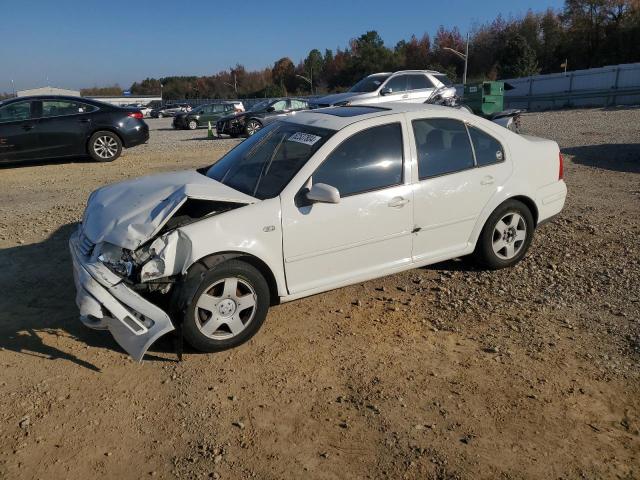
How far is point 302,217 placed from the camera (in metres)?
3.92

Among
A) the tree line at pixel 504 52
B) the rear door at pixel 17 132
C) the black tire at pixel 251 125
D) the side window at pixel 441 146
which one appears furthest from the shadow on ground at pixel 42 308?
the tree line at pixel 504 52

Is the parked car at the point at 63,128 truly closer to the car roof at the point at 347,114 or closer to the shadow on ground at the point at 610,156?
the car roof at the point at 347,114

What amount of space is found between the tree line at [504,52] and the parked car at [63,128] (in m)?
44.3

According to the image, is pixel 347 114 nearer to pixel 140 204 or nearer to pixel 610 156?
pixel 140 204

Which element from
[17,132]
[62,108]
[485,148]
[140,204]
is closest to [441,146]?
[485,148]

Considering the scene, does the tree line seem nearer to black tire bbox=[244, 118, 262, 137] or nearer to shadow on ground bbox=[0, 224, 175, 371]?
black tire bbox=[244, 118, 262, 137]

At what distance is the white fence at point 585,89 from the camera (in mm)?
29114

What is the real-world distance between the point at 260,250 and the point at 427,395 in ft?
4.94

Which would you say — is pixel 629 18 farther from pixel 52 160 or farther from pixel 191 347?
pixel 191 347

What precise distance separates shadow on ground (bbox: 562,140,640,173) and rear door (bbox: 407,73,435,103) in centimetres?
528

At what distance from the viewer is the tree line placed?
5453 cm

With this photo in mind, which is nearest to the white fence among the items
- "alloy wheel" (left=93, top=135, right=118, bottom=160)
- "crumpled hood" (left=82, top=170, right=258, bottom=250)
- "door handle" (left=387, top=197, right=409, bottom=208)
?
"alloy wheel" (left=93, top=135, right=118, bottom=160)

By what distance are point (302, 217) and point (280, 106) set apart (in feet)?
62.4

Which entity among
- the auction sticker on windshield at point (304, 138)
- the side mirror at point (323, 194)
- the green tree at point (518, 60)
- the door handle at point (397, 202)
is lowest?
the door handle at point (397, 202)
